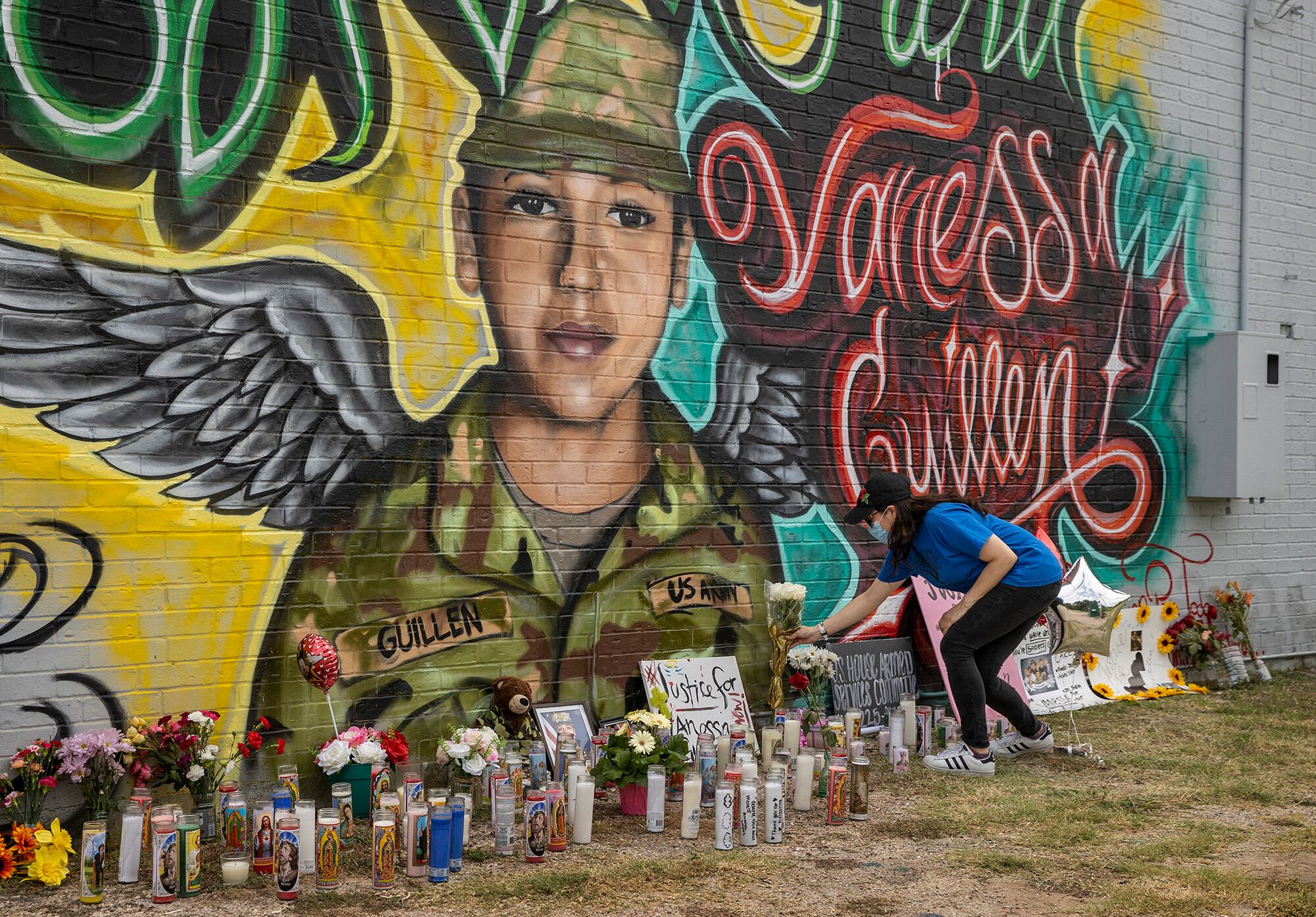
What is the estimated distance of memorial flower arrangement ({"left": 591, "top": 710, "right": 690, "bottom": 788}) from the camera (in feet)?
17.1

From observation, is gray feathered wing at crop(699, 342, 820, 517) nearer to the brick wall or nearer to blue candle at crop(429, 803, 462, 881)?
the brick wall

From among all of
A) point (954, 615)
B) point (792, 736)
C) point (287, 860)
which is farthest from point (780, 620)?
point (287, 860)

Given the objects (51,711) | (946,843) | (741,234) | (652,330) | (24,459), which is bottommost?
(946,843)

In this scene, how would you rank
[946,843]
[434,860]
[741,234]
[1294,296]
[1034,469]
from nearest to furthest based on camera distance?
1. [434,860]
2. [946,843]
3. [741,234]
4. [1034,469]
5. [1294,296]

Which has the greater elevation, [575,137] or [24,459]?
[575,137]

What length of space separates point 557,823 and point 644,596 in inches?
71.0

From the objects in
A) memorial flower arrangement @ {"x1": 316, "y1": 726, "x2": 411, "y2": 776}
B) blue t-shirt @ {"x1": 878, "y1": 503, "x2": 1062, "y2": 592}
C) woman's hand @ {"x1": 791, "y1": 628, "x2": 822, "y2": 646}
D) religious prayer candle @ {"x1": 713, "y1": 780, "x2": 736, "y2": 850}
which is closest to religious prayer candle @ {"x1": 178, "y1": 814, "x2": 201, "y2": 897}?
memorial flower arrangement @ {"x1": 316, "y1": 726, "x2": 411, "y2": 776}

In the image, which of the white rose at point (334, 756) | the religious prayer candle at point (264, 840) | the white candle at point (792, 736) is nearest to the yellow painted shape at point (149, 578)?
the white rose at point (334, 756)

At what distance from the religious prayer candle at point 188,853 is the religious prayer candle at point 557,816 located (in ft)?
4.12

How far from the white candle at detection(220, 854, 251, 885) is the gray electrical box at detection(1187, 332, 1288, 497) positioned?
7.28m

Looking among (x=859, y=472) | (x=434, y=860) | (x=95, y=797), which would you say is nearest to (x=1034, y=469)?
(x=859, y=472)

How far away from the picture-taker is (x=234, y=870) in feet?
14.0

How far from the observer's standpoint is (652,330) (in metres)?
6.37

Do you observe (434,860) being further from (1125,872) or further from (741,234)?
(741,234)
